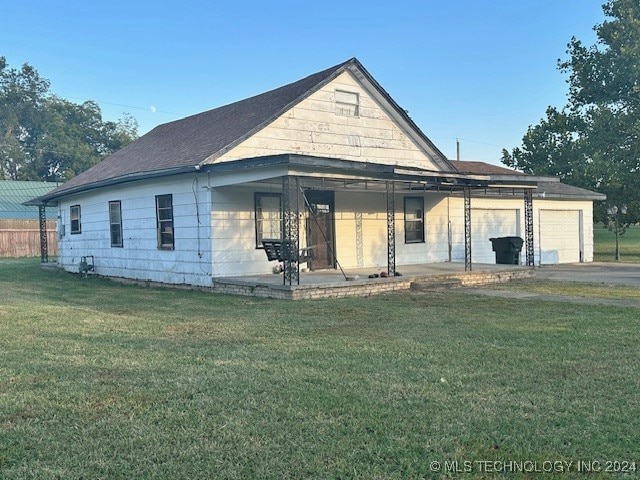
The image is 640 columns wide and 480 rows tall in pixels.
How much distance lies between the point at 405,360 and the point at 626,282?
1019cm

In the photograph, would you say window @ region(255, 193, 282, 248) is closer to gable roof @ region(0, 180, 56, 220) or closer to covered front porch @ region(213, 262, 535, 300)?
covered front porch @ region(213, 262, 535, 300)

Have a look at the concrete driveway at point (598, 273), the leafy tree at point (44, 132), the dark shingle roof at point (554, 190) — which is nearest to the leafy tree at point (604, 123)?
the dark shingle roof at point (554, 190)

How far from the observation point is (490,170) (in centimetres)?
2244

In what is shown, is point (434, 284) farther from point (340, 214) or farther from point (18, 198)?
point (18, 198)

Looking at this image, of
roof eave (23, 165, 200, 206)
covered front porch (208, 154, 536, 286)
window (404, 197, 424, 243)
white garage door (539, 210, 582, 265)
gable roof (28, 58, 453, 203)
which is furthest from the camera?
white garage door (539, 210, 582, 265)

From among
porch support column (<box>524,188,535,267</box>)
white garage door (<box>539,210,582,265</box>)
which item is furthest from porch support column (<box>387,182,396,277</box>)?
white garage door (<box>539,210,582,265</box>)

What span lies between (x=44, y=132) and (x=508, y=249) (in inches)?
1993

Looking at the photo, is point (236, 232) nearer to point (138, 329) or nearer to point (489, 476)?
point (138, 329)

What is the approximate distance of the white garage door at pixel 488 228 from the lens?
1964 cm

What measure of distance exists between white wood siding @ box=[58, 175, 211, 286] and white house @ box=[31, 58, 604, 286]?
0.04 meters

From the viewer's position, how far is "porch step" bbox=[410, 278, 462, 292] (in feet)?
42.5

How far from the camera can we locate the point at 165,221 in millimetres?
14539

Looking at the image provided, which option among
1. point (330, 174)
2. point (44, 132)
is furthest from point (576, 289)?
point (44, 132)

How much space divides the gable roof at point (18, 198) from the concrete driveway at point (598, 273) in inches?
1070
